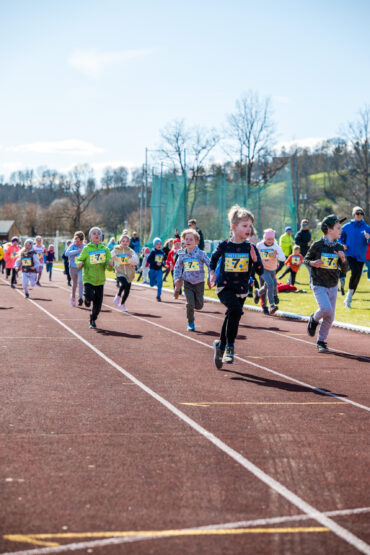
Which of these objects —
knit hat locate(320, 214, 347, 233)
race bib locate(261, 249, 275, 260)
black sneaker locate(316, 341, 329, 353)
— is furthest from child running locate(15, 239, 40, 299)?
knit hat locate(320, 214, 347, 233)

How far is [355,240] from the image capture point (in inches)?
680

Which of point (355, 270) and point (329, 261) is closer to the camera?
point (329, 261)

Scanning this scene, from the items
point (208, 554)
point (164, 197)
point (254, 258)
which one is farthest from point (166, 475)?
point (164, 197)

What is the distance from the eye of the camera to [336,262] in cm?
1066

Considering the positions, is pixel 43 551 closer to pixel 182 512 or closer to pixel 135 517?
pixel 135 517

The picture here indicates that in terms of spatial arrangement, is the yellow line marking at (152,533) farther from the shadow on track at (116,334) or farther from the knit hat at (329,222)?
the shadow on track at (116,334)

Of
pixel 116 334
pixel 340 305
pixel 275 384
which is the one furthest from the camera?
pixel 340 305

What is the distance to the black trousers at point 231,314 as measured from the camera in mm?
8938

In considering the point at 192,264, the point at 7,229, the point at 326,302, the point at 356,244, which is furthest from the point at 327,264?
the point at 7,229

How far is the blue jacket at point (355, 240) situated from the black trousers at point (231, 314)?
884 cm

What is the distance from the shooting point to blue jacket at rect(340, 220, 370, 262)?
1719cm

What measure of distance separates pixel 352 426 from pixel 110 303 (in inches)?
584

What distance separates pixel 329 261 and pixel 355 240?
6930 millimetres

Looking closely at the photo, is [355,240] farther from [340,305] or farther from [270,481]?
[270,481]
